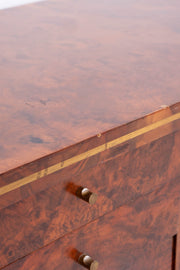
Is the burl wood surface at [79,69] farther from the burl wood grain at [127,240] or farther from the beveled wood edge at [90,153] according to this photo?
the burl wood grain at [127,240]

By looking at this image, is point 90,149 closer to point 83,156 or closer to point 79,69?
point 83,156

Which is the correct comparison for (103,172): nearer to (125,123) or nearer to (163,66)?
(125,123)

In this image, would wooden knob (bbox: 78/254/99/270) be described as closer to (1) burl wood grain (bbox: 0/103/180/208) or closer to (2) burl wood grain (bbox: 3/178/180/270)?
(2) burl wood grain (bbox: 3/178/180/270)

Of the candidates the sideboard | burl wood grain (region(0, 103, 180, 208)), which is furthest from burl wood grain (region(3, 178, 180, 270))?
burl wood grain (region(0, 103, 180, 208))

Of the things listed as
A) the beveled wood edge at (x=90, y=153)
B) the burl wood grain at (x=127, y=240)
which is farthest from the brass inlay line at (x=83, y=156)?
the burl wood grain at (x=127, y=240)

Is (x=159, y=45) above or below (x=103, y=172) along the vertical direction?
above

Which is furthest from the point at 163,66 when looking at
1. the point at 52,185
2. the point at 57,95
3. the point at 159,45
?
the point at 52,185

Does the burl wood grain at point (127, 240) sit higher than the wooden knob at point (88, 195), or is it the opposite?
the wooden knob at point (88, 195)

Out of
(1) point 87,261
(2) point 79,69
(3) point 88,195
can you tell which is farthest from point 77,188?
(2) point 79,69
